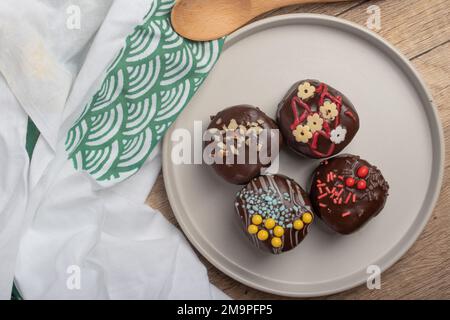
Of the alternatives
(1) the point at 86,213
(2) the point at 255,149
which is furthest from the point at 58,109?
(2) the point at 255,149

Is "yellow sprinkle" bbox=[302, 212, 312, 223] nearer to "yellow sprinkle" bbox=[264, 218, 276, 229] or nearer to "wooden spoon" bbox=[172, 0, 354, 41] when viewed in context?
"yellow sprinkle" bbox=[264, 218, 276, 229]

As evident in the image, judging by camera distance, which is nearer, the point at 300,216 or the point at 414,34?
the point at 300,216

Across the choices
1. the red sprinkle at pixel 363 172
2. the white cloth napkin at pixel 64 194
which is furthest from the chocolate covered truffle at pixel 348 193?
the white cloth napkin at pixel 64 194

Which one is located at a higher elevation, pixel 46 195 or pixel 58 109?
pixel 58 109

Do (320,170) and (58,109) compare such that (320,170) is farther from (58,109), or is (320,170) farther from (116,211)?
(58,109)

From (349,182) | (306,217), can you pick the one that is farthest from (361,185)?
(306,217)

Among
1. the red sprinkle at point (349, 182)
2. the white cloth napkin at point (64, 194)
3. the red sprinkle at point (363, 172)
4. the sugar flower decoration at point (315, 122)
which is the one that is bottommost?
the white cloth napkin at point (64, 194)

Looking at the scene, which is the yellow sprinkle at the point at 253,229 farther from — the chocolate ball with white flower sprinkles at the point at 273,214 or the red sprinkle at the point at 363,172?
the red sprinkle at the point at 363,172
